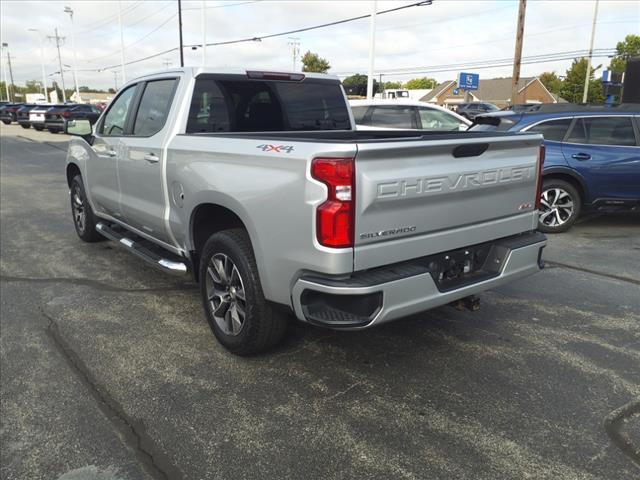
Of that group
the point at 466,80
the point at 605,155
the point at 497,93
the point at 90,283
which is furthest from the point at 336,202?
the point at 497,93

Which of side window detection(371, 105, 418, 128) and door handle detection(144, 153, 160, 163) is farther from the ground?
side window detection(371, 105, 418, 128)

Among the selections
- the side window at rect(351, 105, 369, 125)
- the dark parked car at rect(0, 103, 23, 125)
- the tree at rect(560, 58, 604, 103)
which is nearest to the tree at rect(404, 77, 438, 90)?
the tree at rect(560, 58, 604, 103)

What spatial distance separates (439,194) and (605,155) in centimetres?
522

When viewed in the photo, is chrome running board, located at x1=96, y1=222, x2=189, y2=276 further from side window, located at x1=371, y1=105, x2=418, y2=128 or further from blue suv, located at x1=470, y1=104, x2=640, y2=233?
side window, located at x1=371, y1=105, x2=418, y2=128

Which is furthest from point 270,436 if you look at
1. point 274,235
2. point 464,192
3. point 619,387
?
point 619,387

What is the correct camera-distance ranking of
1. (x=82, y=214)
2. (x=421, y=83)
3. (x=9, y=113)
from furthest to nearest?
(x=421, y=83)
(x=9, y=113)
(x=82, y=214)

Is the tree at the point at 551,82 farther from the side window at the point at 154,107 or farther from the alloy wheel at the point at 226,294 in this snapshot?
the alloy wheel at the point at 226,294

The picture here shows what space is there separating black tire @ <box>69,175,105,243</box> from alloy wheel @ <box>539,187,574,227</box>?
231 inches

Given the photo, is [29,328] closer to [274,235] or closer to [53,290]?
[53,290]

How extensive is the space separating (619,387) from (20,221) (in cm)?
791

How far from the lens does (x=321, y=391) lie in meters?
3.22

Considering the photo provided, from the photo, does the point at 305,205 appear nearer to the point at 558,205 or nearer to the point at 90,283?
the point at 90,283

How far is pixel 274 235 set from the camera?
3.00m

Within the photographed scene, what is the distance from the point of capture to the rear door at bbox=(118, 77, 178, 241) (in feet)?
13.9
